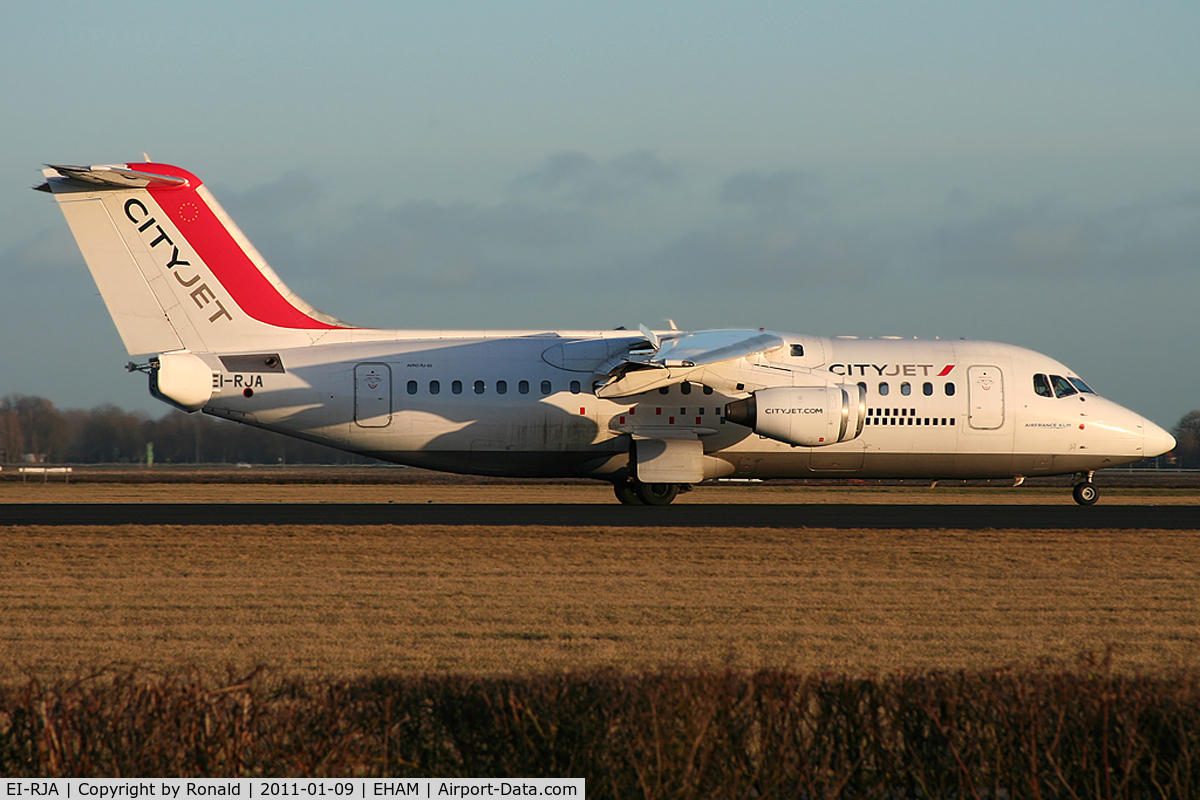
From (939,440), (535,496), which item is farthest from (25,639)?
(535,496)

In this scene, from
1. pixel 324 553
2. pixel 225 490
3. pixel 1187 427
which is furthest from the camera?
pixel 1187 427

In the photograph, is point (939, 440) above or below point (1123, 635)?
above

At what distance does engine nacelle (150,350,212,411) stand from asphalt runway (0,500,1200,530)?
2.57 meters

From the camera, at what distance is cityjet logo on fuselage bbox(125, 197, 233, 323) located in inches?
1067

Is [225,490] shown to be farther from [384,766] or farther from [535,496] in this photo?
[384,766]

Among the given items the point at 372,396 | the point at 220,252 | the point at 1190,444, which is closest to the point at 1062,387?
the point at 372,396

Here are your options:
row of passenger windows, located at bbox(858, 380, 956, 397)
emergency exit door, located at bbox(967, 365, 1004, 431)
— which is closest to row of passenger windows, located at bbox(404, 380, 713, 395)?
row of passenger windows, located at bbox(858, 380, 956, 397)

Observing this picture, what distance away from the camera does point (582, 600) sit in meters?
13.2

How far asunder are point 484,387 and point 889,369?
10.2 metres

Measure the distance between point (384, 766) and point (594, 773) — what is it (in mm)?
989

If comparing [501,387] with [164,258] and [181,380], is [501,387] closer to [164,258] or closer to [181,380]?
[181,380]

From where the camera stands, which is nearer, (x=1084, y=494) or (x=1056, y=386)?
(x=1056, y=386)

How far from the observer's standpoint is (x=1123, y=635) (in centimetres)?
1116

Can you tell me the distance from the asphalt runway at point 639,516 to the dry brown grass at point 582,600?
2.59 m
